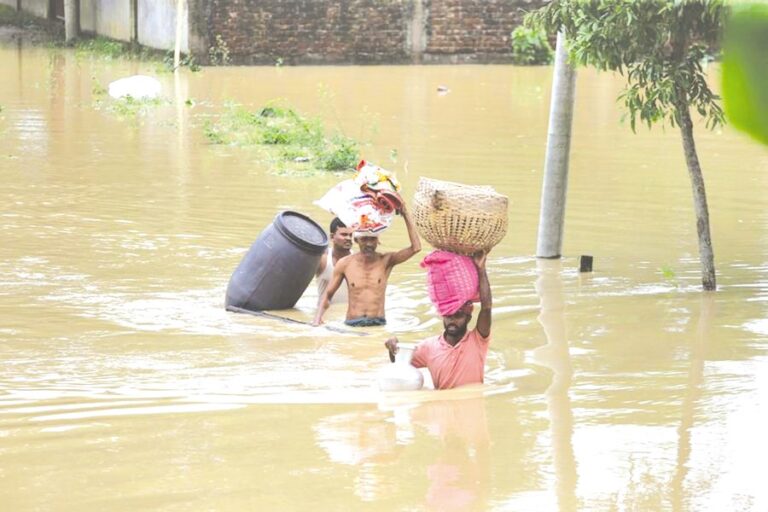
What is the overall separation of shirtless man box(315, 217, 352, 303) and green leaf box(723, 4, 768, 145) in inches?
227

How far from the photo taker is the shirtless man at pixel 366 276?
698cm

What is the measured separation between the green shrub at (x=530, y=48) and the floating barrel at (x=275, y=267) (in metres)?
20.8

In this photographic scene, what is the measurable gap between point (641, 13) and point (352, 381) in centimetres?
325

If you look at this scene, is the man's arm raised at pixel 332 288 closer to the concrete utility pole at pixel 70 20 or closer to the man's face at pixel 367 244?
the man's face at pixel 367 244

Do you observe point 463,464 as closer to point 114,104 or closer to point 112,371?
point 112,371

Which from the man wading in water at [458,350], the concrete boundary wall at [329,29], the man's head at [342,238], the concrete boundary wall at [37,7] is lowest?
the man wading in water at [458,350]

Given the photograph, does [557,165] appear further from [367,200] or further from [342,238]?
[367,200]

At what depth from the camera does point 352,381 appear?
5.96 metres

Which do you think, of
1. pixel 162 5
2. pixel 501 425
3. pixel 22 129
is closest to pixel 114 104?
pixel 22 129

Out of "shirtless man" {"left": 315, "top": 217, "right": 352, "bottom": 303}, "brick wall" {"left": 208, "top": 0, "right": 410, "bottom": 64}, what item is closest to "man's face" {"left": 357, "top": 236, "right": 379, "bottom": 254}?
"shirtless man" {"left": 315, "top": 217, "right": 352, "bottom": 303}

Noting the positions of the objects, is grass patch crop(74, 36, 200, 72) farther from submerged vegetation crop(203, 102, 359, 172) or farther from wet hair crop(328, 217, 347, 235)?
wet hair crop(328, 217, 347, 235)

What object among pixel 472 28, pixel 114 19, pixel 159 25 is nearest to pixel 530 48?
pixel 472 28

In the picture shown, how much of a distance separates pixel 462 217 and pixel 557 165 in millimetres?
3826

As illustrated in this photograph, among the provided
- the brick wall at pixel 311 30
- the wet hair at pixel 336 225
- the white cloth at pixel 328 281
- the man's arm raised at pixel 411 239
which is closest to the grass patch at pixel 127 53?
the brick wall at pixel 311 30
